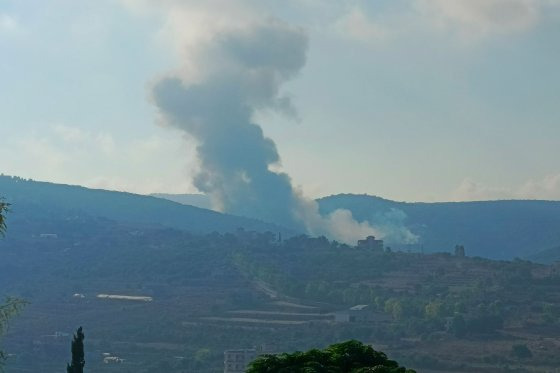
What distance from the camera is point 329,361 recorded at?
3266cm

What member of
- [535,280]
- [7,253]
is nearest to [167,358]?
[535,280]

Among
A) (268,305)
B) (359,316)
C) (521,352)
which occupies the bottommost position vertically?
(521,352)

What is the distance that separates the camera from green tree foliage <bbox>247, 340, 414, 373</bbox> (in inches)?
1258

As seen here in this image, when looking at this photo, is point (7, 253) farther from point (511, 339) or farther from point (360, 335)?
point (511, 339)

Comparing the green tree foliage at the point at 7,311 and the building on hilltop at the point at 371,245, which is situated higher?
the building on hilltop at the point at 371,245

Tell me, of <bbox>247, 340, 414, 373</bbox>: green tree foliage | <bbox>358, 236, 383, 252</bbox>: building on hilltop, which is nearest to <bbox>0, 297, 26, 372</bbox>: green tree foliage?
<bbox>247, 340, 414, 373</bbox>: green tree foliage

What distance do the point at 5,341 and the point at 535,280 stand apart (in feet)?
220

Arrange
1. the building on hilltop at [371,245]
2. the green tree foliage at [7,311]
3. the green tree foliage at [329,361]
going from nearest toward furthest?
the green tree foliage at [329,361] → the green tree foliage at [7,311] → the building on hilltop at [371,245]

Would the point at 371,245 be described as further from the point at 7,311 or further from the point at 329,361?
the point at 7,311

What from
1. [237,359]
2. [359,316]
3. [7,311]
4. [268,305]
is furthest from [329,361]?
[268,305]

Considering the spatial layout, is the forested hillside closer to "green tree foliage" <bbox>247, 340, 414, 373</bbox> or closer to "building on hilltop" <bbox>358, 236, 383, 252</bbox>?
"building on hilltop" <bbox>358, 236, 383, 252</bbox>

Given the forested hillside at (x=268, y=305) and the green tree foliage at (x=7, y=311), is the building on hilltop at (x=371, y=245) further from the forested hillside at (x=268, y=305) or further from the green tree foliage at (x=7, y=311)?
the green tree foliage at (x=7, y=311)

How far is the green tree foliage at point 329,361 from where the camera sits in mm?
31953

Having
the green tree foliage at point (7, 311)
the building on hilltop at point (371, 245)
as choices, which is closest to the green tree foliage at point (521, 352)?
the green tree foliage at point (7, 311)
